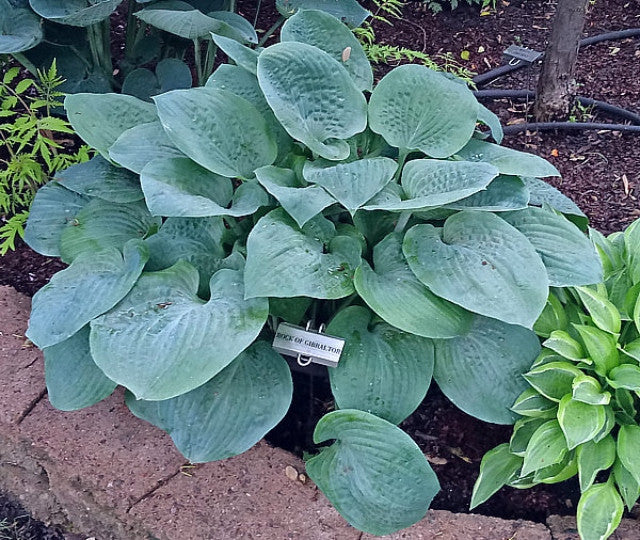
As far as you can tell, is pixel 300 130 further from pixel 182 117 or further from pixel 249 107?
pixel 182 117

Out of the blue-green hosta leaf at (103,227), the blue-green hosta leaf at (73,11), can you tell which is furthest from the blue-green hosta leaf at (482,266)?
the blue-green hosta leaf at (73,11)

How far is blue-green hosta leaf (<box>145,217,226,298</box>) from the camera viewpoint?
Result: 52.5 inches

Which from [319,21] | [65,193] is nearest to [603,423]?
[319,21]

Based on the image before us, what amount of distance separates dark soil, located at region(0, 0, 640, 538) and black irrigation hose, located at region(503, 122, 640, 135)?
3cm

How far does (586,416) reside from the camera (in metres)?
1.14

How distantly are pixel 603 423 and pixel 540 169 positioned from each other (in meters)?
0.49

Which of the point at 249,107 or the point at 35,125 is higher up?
the point at 249,107

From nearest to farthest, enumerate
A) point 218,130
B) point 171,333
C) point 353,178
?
point 171,333 → point 353,178 → point 218,130

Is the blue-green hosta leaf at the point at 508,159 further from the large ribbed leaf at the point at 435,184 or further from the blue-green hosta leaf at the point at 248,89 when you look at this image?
the blue-green hosta leaf at the point at 248,89

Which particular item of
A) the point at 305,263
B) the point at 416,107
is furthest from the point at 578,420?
the point at 416,107

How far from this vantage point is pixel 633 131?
2.22 m

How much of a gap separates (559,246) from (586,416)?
0.34 metres

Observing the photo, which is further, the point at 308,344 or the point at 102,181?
the point at 102,181

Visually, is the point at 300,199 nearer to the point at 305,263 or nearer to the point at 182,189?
the point at 305,263
